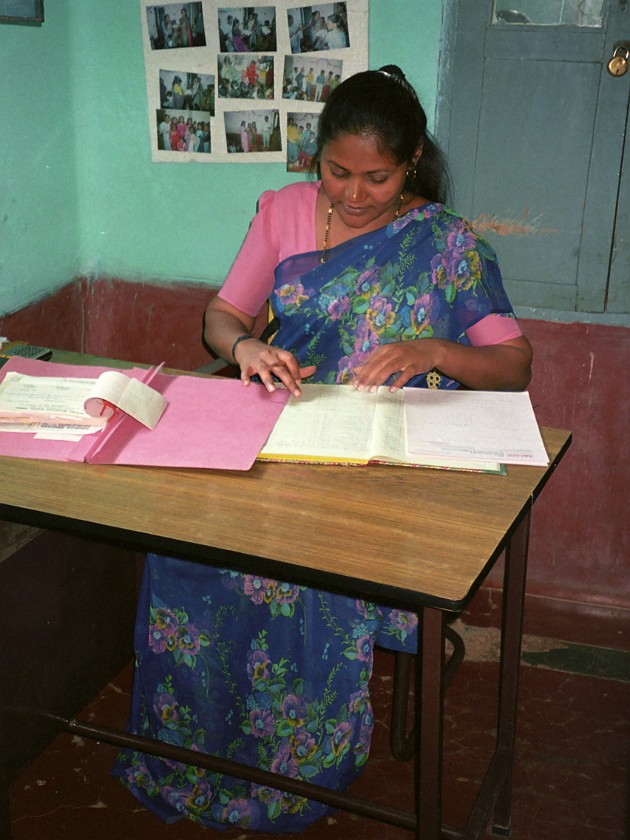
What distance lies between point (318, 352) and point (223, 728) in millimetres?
789

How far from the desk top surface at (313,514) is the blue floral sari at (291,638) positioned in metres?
0.44

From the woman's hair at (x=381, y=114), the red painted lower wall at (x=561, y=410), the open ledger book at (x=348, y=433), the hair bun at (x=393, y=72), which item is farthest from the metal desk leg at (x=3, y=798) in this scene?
the hair bun at (x=393, y=72)

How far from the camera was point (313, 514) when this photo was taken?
1.26 meters

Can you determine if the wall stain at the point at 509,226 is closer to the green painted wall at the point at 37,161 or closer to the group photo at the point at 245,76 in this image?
the group photo at the point at 245,76

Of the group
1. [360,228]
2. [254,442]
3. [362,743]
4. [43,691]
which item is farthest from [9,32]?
[362,743]

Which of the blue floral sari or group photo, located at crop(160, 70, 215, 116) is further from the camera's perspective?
group photo, located at crop(160, 70, 215, 116)

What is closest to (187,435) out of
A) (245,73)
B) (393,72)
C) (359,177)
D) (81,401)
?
(81,401)

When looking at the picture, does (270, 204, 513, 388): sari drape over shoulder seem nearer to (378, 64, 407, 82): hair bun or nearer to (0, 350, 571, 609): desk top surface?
(378, 64, 407, 82): hair bun

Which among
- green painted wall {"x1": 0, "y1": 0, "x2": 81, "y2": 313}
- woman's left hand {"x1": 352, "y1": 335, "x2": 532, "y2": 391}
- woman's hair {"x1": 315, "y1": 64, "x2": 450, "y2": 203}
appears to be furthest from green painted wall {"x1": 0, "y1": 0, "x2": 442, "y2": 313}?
woman's left hand {"x1": 352, "y1": 335, "x2": 532, "y2": 391}

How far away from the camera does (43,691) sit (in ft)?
6.57

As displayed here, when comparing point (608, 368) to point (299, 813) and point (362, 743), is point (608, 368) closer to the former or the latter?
point (362, 743)

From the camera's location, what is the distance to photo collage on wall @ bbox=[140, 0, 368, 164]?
2.18 metres

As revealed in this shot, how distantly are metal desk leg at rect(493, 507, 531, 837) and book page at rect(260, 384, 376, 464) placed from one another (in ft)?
1.08

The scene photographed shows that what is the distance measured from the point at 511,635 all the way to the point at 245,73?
1.48 meters
